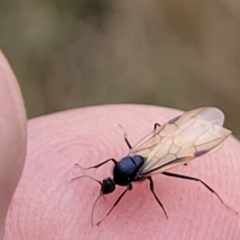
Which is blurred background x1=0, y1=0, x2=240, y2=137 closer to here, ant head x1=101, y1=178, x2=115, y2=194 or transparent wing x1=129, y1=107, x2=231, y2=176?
transparent wing x1=129, y1=107, x2=231, y2=176

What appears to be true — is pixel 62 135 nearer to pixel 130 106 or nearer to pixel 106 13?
pixel 130 106

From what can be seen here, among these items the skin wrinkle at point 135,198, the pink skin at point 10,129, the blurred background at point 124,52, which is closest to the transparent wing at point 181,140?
the skin wrinkle at point 135,198

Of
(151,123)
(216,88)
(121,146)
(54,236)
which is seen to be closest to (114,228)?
(54,236)

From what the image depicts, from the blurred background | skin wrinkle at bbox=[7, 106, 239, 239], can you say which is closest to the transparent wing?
skin wrinkle at bbox=[7, 106, 239, 239]

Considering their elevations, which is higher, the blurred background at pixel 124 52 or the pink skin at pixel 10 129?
the pink skin at pixel 10 129

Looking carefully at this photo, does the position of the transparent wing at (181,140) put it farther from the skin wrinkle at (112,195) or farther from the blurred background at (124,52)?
the blurred background at (124,52)
